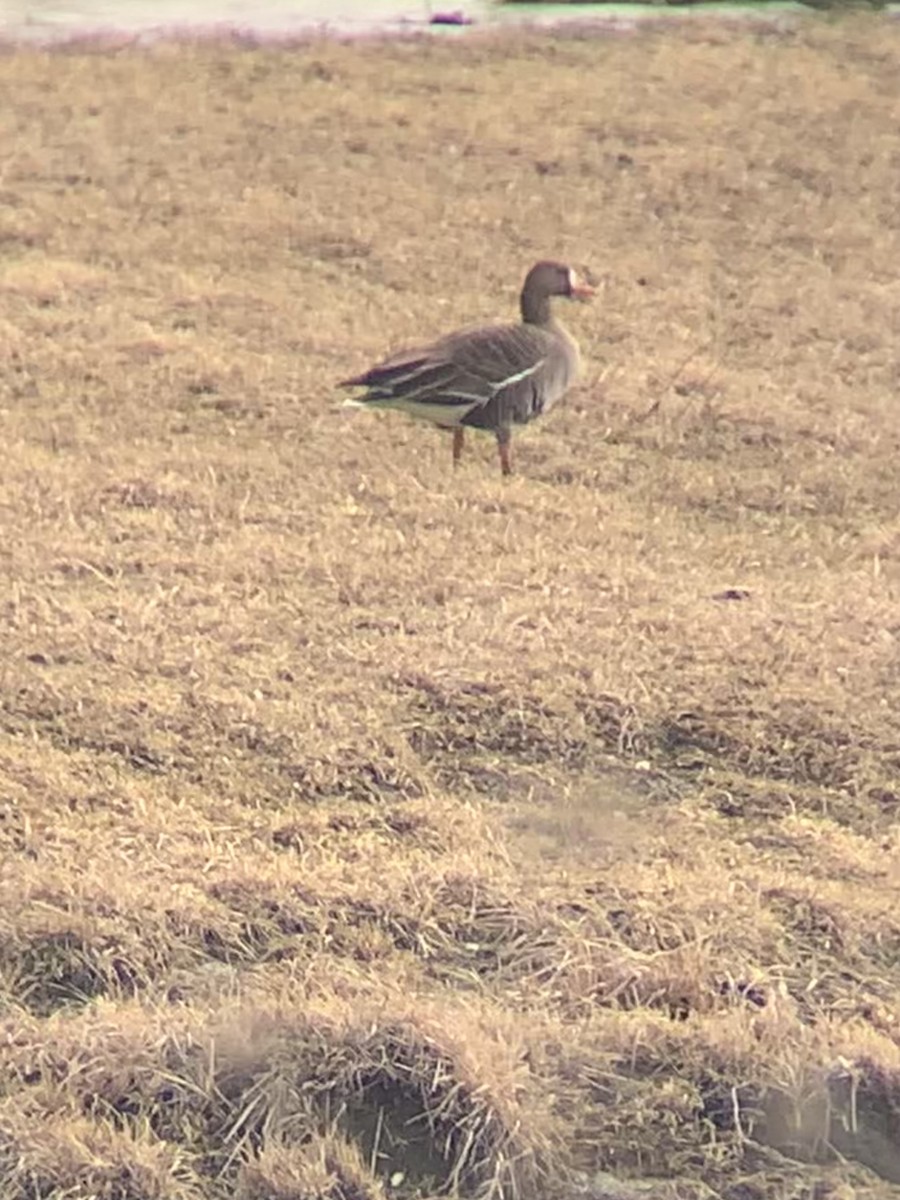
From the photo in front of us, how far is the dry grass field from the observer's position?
2.34 m

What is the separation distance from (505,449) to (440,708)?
4.36ft

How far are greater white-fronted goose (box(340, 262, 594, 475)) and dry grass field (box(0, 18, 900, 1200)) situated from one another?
0.19 metres

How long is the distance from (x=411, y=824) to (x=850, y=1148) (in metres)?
0.90

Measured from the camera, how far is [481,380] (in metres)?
4.34

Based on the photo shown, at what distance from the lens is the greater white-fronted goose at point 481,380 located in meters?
4.30

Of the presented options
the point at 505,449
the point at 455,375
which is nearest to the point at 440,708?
the point at 455,375

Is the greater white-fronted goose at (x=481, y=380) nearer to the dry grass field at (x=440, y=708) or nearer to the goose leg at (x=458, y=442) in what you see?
the goose leg at (x=458, y=442)

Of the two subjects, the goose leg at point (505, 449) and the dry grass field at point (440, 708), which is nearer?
the dry grass field at point (440, 708)

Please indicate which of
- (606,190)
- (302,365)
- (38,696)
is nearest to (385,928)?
(38,696)

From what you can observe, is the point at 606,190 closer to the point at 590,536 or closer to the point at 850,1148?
the point at 590,536

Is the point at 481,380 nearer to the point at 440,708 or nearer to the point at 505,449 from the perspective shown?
the point at 505,449

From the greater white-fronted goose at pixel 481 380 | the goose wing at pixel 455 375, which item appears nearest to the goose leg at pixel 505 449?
the greater white-fronted goose at pixel 481 380

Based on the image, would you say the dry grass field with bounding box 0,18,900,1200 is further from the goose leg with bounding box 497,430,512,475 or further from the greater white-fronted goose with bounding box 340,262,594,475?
the greater white-fronted goose with bounding box 340,262,594,475

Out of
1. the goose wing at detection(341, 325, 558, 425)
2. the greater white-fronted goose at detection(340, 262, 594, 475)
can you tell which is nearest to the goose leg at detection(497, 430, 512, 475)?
the greater white-fronted goose at detection(340, 262, 594, 475)
